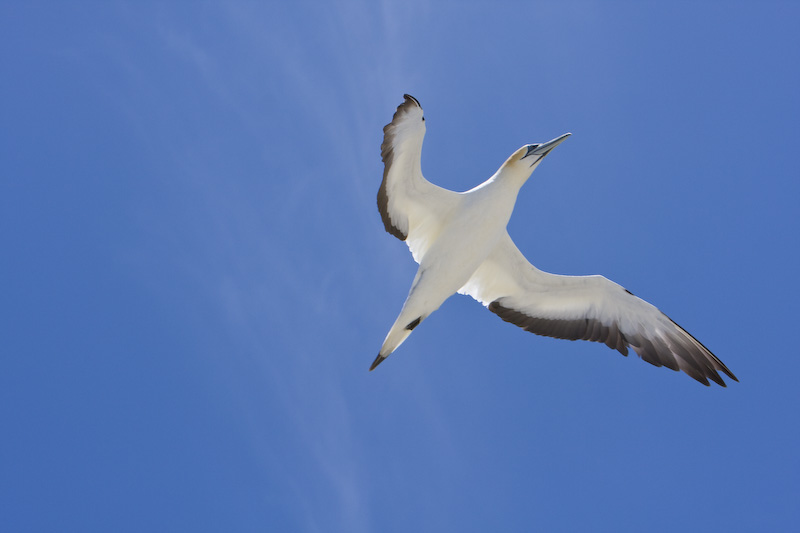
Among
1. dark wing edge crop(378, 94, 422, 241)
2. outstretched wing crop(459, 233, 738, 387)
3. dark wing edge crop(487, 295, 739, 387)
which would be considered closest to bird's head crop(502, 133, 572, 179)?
outstretched wing crop(459, 233, 738, 387)

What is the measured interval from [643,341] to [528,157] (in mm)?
3868

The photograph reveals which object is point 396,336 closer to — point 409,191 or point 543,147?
point 409,191

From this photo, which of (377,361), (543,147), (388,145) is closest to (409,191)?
(388,145)

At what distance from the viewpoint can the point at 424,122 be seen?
38.2 feet

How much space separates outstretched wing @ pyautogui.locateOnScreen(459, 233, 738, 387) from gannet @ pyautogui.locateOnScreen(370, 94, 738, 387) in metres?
0.02

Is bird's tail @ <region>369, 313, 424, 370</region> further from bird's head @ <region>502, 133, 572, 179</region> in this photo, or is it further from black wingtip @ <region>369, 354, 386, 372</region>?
bird's head @ <region>502, 133, 572, 179</region>

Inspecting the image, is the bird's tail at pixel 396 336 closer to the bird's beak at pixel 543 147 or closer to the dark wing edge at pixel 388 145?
the dark wing edge at pixel 388 145

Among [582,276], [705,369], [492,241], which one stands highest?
[492,241]

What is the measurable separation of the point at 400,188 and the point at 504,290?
2.95m

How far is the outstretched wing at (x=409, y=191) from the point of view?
1162 cm

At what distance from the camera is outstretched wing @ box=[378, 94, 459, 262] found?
1162 centimetres

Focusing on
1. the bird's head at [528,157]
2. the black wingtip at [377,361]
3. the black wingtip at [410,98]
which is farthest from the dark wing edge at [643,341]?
the black wingtip at [410,98]

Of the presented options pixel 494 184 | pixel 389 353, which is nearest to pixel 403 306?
pixel 389 353

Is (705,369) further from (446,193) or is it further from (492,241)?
(446,193)
